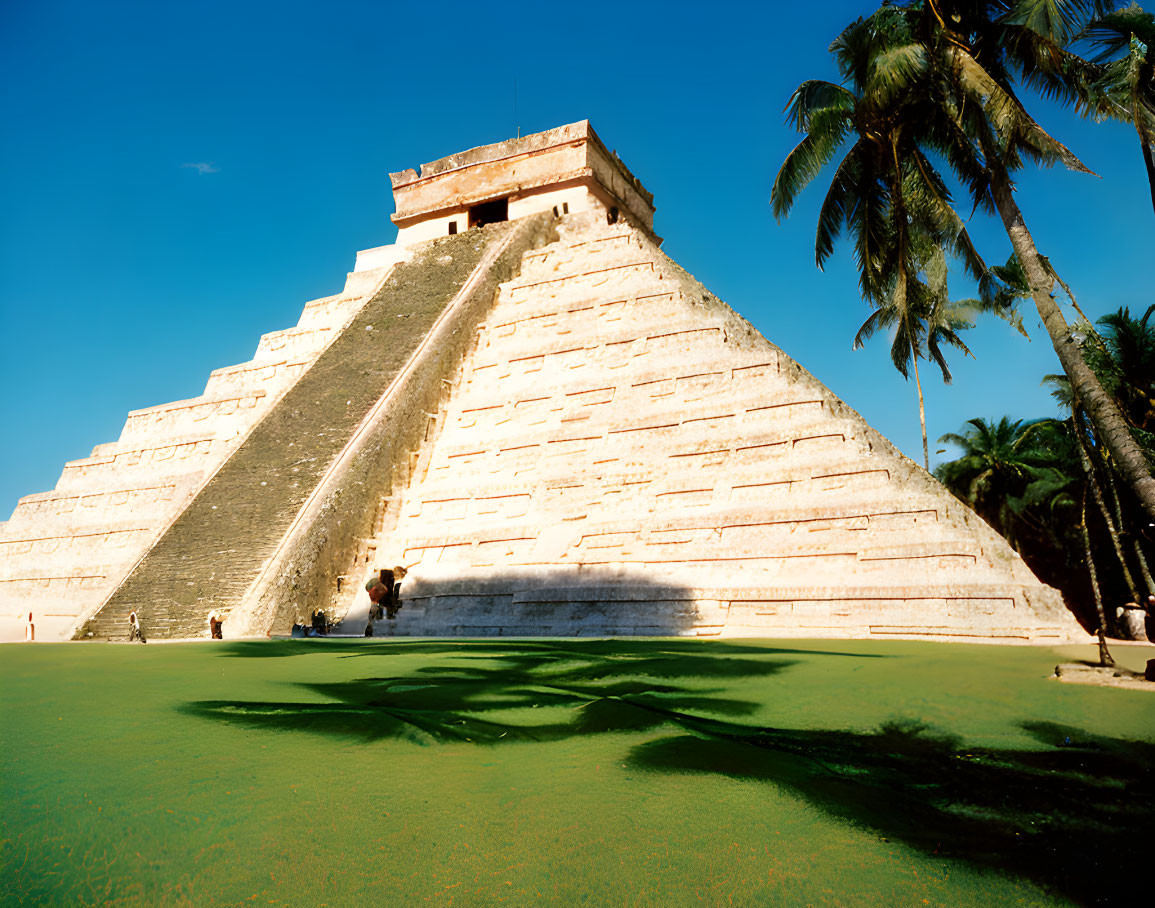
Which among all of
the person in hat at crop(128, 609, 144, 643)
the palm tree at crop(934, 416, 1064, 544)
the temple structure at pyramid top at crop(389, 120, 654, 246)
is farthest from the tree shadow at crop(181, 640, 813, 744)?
the palm tree at crop(934, 416, 1064, 544)

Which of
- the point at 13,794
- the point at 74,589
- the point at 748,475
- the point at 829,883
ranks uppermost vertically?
the point at 748,475

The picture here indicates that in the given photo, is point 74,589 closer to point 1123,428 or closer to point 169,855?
point 169,855

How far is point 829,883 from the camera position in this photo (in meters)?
1.79

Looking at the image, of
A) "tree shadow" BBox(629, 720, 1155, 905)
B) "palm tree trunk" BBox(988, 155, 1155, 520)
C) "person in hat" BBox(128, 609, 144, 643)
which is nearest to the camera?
"tree shadow" BBox(629, 720, 1155, 905)

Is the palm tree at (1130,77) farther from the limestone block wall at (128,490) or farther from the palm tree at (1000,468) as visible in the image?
the palm tree at (1000,468)

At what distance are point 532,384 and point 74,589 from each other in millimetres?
7953

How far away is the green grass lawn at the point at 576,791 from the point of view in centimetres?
179

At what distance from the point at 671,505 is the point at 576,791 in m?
6.84

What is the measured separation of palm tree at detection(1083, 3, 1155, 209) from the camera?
272 inches

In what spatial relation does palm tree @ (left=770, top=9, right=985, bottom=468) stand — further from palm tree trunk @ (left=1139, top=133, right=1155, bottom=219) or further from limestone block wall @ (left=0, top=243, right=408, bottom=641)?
limestone block wall @ (left=0, top=243, right=408, bottom=641)

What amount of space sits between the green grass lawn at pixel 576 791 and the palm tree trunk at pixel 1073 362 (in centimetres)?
362

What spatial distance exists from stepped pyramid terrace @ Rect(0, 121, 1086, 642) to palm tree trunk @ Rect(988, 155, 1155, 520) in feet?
4.23

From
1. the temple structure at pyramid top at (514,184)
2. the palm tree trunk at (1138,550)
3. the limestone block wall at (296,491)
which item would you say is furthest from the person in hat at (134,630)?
the palm tree trunk at (1138,550)

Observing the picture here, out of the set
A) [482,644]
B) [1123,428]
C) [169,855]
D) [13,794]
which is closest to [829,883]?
[169,855]
